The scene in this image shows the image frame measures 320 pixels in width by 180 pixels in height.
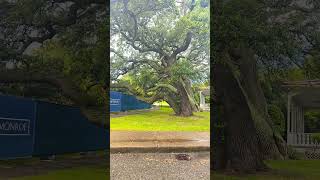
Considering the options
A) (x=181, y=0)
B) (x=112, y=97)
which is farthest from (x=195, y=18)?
(x=112, y=97)

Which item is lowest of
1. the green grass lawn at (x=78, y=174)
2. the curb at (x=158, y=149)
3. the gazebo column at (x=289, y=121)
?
the green grass lawn at (x=78, y=174)

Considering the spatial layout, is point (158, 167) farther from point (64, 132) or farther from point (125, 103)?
point (64, 132)

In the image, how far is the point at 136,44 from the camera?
8.98 meters

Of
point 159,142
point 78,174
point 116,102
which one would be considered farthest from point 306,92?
point 78,174

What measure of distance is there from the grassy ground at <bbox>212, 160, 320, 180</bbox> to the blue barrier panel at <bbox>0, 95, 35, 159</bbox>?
4.70 metres

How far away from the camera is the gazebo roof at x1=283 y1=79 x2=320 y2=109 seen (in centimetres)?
978

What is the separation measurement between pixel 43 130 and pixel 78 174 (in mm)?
1289

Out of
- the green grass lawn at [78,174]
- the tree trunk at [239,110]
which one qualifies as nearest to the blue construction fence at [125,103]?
the tree trunk at [239,110]

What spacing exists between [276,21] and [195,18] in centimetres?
239

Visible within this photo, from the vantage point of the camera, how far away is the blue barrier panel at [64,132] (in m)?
11.2

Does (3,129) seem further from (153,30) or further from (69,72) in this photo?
(153,30)

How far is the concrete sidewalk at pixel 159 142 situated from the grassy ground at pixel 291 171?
200 cm

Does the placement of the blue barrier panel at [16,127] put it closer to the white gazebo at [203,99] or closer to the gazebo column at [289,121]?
the white gazebo at [203,99]

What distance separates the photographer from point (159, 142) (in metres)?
8.78
